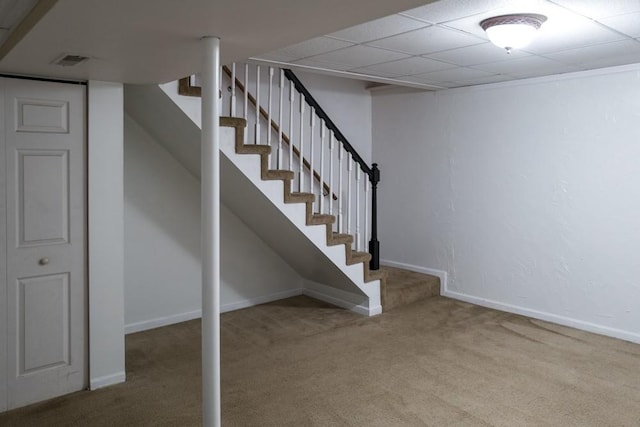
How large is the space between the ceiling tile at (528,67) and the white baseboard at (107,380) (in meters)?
3.47

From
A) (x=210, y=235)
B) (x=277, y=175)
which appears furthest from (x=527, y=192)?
(x=210, y=235)

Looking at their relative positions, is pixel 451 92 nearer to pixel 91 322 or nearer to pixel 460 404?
pixel 460 404

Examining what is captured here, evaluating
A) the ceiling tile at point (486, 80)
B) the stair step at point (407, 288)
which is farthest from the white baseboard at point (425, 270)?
the ceiling tile at point (486, 80)

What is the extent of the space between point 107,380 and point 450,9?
303 centimetres

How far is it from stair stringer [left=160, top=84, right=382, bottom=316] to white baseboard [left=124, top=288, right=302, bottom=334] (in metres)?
0.32

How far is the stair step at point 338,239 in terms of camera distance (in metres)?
4.56

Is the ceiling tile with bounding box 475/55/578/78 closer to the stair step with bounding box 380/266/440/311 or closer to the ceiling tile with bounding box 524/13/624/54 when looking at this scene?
the ceiling tile with bounding box 524/13/624/54

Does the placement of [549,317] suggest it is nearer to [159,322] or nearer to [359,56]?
[359,56]

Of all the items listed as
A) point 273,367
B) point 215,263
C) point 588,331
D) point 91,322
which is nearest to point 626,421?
point 588,331

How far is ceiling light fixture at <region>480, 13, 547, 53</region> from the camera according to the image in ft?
9.07

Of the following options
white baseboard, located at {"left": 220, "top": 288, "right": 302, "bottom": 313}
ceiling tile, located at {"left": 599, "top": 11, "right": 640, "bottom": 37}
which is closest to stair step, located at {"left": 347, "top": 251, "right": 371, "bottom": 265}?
white baseboard, located at {"left": 220, "top": 288, "right": 302, "bottom": 313}

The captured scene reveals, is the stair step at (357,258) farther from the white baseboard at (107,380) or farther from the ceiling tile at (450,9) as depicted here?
the ceiling tile at (450,9)

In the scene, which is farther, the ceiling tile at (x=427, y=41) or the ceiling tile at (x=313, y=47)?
the ceiling tile at (x=313, y=47)

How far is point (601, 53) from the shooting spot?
3.64 meters
